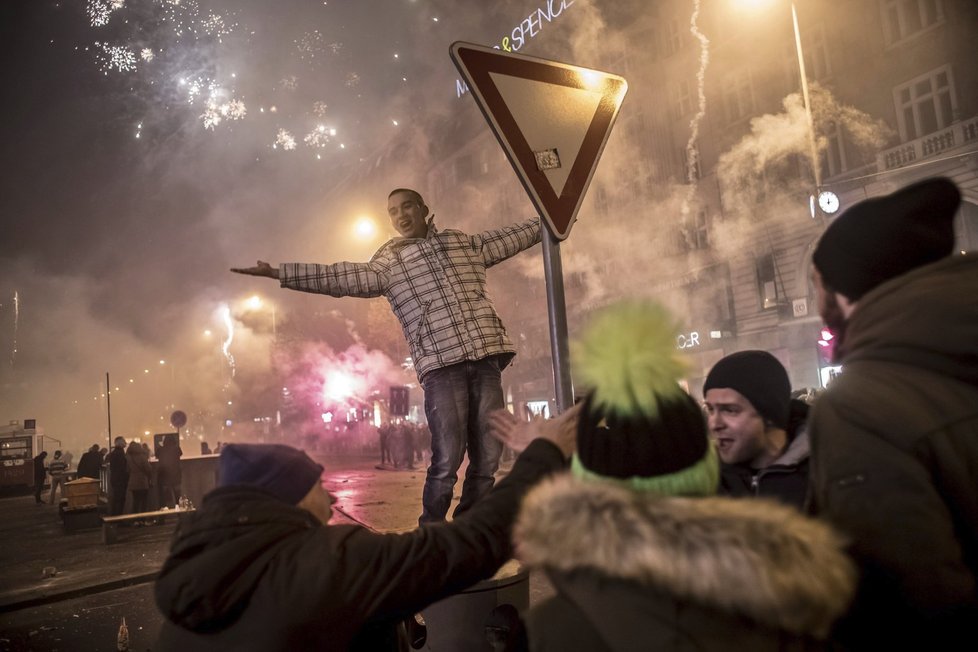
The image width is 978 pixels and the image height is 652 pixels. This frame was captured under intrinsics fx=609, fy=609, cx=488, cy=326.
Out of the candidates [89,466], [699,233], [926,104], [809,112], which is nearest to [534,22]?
[699,233]

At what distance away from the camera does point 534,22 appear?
42844 millimetres

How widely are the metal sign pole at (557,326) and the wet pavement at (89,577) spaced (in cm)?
332

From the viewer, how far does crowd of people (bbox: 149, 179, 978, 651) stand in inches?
48.8

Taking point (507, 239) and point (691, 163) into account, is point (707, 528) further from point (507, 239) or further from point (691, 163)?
point (691, 163)

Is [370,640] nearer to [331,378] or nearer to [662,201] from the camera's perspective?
[662,201]

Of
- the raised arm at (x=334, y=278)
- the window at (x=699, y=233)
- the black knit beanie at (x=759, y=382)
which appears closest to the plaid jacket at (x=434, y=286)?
the raised arm at (x=334, y=278)

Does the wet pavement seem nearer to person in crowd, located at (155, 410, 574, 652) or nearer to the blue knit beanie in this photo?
person in crowd, located at (155, 410, 574, 652)

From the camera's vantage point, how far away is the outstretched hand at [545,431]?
2.15 metres

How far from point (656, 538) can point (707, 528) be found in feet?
0.35

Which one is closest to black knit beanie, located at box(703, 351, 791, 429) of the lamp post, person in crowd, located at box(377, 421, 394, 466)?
the lamp post

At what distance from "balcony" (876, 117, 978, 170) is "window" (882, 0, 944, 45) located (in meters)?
4.03

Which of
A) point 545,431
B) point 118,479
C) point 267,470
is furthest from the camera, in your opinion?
point 118,479

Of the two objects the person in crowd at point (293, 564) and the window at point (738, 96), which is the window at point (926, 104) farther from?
the person in crowd at point (293, 564)

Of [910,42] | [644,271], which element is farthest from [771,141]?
[644,271]
